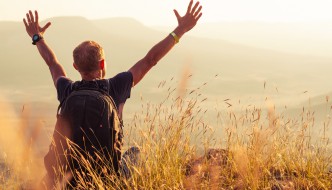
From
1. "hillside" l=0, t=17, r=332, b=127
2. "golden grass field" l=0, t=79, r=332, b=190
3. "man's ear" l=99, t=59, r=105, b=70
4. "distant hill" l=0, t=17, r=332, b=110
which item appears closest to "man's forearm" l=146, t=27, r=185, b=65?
"golden grass field" l=0, t=79, r=332, b=190

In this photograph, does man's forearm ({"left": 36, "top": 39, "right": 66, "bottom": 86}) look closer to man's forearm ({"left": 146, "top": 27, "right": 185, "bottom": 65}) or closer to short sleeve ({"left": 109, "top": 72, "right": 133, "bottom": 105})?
short sleeve ({"left": 109, "top": 72, "right": 133, "bottom": 105})

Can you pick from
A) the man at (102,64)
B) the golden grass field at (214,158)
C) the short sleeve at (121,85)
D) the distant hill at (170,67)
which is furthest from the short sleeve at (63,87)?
the distant hill at (170,67)

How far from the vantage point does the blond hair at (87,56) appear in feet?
10.4

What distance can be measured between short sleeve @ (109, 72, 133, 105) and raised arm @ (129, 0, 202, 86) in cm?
9

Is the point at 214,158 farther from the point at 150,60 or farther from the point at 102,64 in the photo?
the point at 102,64

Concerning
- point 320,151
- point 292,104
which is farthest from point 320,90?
point 320,151

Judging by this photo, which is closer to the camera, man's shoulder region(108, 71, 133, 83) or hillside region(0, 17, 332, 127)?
man's shoulder region(108, 71, 133, 83)

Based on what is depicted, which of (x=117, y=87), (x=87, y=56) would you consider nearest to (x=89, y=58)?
(x=87, y=56)

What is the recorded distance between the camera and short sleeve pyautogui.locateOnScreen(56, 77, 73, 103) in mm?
3410

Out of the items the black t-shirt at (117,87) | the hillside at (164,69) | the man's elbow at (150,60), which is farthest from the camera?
the hillside at (164,69)

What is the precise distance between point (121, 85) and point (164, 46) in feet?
1.79

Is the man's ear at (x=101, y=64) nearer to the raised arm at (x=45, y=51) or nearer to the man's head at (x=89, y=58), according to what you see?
the man's head at (x=89, y=58)

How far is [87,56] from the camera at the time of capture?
3166mm

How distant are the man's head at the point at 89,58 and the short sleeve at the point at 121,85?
0.57ft
